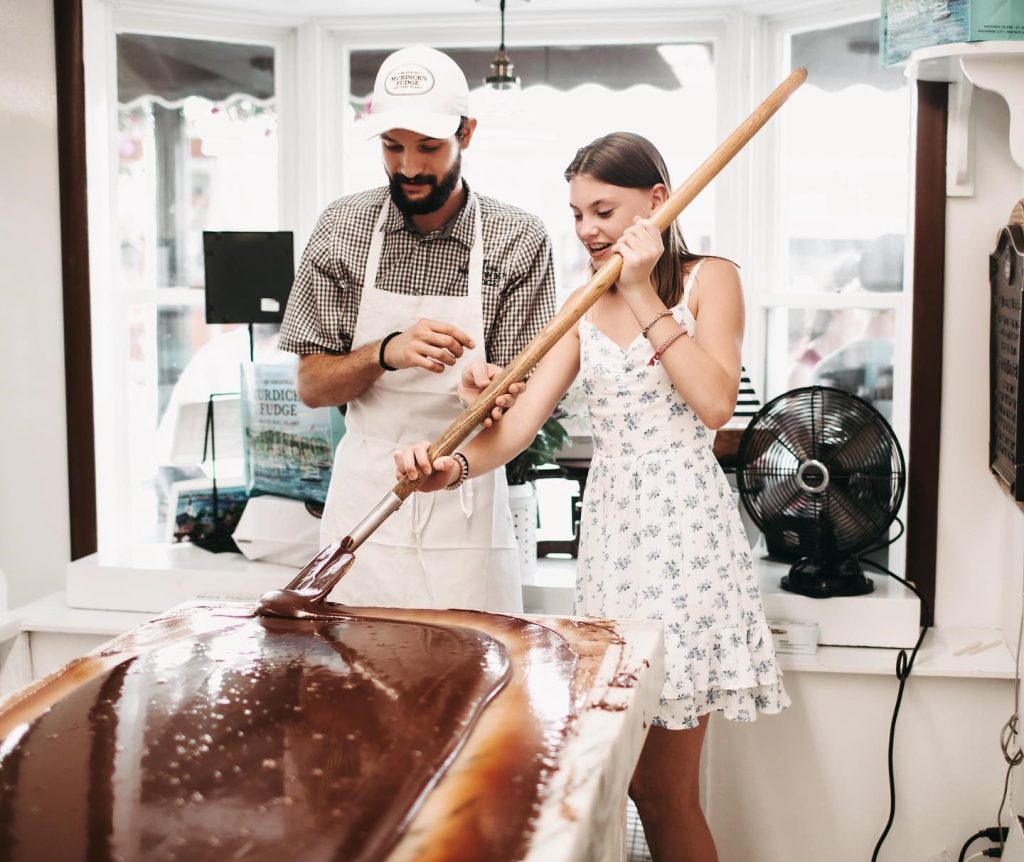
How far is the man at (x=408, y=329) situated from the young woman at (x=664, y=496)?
0.26 metres

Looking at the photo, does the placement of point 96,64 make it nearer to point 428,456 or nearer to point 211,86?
point 211,86

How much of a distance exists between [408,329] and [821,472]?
910 mm

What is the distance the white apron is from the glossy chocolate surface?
71 cm

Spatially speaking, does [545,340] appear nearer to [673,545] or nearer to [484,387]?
[484,387]

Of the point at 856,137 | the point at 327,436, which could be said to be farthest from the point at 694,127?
the point at 327,436

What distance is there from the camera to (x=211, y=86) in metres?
3.35

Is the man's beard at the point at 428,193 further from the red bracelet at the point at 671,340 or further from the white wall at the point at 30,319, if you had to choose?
the white wall at the point at 30,319

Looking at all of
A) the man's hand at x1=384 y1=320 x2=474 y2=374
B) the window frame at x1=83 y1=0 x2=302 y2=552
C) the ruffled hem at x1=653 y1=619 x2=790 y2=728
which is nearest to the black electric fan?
the ruffled hem at x1=653 y1=619 x2=790 y2=728

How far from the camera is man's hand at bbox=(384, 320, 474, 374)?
2006 millimetres

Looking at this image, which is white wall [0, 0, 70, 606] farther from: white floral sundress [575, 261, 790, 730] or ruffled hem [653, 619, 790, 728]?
ruffled hem [653, 619, 790, 728]

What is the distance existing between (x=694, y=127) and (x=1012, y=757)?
177 cm

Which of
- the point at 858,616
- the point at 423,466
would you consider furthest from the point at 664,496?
the point at 858,616

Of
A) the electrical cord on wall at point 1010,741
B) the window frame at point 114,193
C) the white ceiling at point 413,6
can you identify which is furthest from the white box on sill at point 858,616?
the window frame at point 114,193

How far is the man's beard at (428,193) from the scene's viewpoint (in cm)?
217
